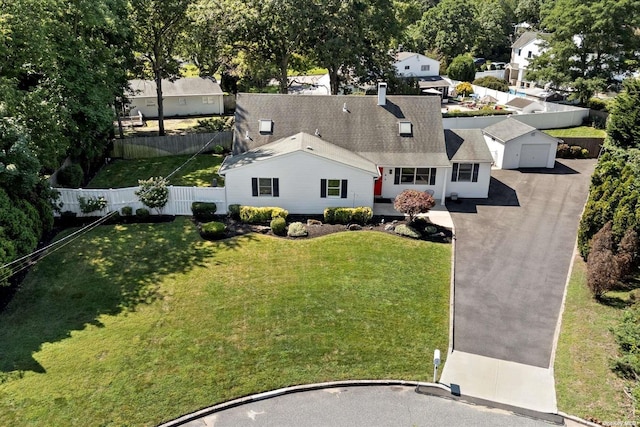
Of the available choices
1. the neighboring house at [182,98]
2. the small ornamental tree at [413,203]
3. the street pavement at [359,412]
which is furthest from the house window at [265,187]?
the neighboring house at [182,98]

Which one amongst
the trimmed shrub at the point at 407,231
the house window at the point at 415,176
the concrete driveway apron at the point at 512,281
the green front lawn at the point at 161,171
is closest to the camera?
the concrete driveway apron at the point at 512,281

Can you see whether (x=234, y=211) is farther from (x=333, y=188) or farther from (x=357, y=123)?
(x=357, y=123)

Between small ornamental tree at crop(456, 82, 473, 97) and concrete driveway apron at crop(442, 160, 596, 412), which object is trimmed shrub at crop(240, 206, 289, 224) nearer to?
concrete driveway apron at crop(442, 160, 596, 412)

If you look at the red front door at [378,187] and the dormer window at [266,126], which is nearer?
the red front door at [378,187]

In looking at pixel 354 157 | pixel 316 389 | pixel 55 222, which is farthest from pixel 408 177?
pixel 55 222

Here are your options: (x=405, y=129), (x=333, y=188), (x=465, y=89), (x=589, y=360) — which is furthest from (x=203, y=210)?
(x=465, y=89)

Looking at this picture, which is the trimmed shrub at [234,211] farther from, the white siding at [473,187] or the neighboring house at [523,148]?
the neighboring house at [523,148]

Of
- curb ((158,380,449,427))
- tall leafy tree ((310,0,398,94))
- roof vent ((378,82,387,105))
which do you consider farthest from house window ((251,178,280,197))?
tall leafy tree ((310,0,398,94))
